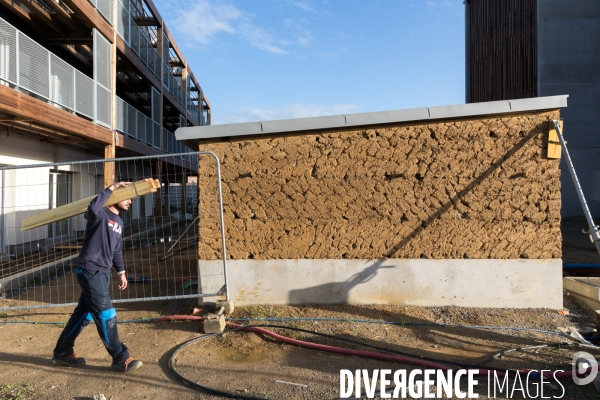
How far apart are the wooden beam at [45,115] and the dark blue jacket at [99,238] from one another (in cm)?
434

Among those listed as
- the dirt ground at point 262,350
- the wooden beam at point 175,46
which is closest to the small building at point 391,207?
the dirt ground at point 262,350

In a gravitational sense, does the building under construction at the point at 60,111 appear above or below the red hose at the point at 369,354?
above

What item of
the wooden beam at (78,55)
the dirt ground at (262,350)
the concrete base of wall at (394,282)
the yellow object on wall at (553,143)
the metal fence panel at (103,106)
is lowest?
the dirt ground at (262,350)

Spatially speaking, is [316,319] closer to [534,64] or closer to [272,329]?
[272,329]

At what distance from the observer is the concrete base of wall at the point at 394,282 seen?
5.62 metres

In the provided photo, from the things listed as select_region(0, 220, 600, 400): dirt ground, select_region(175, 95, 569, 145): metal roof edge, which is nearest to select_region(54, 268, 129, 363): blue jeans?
select_region(0, 220, 600, 400): dirt ground

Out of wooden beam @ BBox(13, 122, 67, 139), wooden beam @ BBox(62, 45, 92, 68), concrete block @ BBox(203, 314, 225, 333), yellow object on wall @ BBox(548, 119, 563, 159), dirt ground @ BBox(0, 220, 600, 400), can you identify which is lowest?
dirt ground @ BBox(0, 220, 600, 400)

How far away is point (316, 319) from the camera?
17.6 feet

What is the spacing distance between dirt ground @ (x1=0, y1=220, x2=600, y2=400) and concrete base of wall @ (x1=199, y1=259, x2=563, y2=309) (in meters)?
0.16

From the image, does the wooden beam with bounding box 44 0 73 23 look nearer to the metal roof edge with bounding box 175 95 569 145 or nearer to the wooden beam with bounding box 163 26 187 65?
the metal roof edge with bounding box 175 95 569 145

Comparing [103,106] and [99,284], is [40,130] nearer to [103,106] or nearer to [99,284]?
[103,106]

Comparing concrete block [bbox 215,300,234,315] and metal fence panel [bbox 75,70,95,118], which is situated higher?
metal fence panel [bbox 75,70,95,118]

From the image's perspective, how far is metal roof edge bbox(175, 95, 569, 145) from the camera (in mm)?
5488

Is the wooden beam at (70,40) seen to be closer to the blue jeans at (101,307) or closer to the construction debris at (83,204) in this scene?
the construction debris at (83,204)
